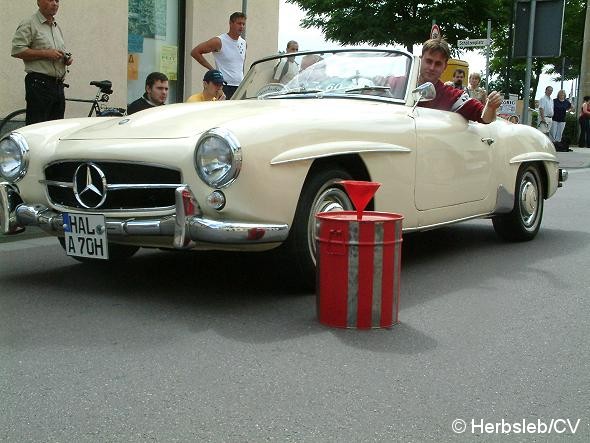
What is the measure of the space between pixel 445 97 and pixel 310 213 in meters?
2.12

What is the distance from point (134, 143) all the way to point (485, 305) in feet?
7.00

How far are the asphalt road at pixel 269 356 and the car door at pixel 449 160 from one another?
0.53 metres

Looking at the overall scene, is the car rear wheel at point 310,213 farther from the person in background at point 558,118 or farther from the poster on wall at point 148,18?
the person in background at point 558,118

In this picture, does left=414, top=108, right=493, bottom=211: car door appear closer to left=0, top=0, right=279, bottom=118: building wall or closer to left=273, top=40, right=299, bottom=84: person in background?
left=273, top=40, right=299, bottom=84: person in background

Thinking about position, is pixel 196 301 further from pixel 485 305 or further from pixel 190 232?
pixel 485 305

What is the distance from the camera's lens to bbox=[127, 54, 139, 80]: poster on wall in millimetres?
12242

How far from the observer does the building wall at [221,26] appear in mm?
13109

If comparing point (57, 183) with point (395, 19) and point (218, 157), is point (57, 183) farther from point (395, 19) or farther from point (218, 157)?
point (395, 19)

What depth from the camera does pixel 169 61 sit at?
12953mm

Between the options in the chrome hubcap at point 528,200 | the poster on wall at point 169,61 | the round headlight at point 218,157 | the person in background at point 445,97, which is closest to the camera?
the round headlight at point 218,157

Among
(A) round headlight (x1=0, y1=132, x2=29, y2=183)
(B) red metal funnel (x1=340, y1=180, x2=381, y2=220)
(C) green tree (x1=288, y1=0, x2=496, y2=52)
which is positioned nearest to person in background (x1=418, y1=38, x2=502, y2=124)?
(B) red metal funnel (x1=340, y1=180, x2=381, y2=220)

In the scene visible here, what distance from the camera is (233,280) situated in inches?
207

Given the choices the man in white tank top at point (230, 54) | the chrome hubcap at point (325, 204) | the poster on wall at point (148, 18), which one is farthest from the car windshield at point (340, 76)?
the poster on wall at point (148, 18)

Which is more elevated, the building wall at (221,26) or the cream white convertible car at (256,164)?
the building wall at (221,26)
